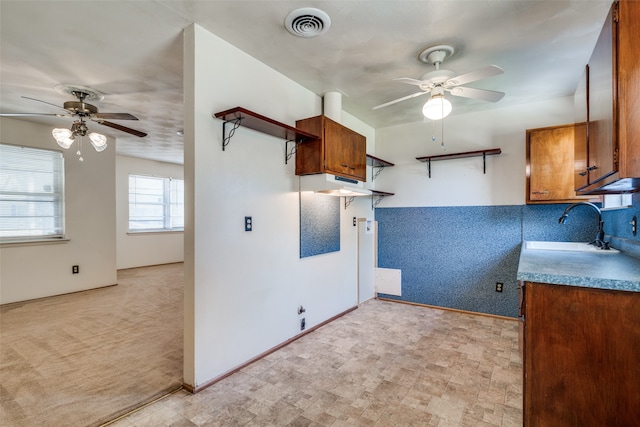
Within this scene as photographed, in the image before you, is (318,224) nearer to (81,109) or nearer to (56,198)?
(81,109)

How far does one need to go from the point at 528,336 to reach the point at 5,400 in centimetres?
333

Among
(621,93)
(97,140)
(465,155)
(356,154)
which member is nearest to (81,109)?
(97,140)

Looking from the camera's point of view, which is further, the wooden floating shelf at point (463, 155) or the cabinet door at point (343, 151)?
the wooden floating shelf at point (463, 155)

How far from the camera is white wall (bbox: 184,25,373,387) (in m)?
2.21

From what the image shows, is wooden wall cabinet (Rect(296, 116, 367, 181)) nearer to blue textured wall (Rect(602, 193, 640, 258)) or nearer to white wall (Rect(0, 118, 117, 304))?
blue textured wall (Rect(602, 193, 640, 258))

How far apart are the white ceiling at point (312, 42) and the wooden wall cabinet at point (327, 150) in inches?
19.5

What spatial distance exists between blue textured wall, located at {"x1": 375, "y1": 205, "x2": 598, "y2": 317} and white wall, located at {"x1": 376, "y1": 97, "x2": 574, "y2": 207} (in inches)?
7.1

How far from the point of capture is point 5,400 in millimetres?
2102

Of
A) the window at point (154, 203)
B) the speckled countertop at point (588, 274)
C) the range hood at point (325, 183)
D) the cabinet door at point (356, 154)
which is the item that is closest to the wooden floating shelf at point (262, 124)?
the range hood at point (325, 183)

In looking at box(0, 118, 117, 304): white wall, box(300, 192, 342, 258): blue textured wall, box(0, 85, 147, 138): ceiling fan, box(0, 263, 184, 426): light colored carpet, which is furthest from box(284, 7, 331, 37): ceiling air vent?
box(0, 118, 117, 304): white wall

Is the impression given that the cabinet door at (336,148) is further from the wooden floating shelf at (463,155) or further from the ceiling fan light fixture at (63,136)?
the ceiling fan light fixture at (63,136)

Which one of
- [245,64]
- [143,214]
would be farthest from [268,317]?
[143,214]

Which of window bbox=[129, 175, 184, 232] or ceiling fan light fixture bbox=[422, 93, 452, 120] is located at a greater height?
ceiling fan light fixture bbox=[422, 93, 452, 120]

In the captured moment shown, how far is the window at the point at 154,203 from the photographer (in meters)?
7.07
